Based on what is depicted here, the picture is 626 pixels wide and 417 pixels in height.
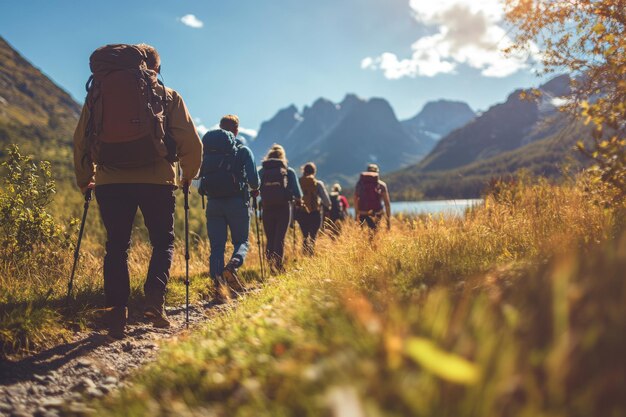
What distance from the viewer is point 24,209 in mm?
6070

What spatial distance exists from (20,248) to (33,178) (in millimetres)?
1030

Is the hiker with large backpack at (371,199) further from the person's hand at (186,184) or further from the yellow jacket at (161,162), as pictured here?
the yellow jacket at (161,162)

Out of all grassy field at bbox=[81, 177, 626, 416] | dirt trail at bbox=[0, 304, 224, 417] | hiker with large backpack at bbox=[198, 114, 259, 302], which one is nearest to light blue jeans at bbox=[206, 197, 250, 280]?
hiker with large backpack at bbox=[198, 114, 259, 302]

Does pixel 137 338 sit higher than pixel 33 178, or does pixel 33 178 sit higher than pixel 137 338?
pixel 33 178

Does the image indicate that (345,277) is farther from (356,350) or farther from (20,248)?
(20,248)

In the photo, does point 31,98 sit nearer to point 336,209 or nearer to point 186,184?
point 336,209

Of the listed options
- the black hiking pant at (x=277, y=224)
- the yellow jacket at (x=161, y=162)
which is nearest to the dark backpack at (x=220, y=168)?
the yellow jacket at (x=161, y=162)

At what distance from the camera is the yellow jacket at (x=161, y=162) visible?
14.0 ft

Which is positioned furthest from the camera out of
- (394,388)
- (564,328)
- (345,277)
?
(345,277)

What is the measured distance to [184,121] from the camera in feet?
15.5

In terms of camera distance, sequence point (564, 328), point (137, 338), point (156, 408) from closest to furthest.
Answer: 1. point (564, 328)
2. point (156, 408)
3. point (137, 338)

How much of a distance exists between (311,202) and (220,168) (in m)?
4.18

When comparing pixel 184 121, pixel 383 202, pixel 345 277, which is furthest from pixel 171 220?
pixel 383 202

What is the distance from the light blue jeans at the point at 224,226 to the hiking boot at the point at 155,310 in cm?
201
